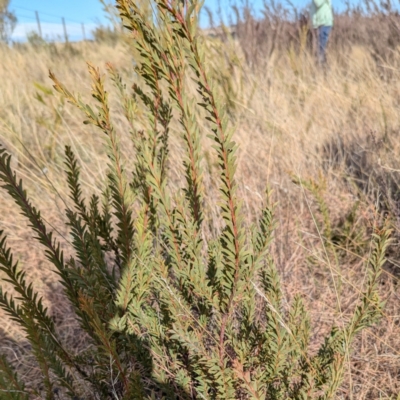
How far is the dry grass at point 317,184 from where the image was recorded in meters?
1.32

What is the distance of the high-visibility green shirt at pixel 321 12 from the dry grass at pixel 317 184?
1741 millimetres

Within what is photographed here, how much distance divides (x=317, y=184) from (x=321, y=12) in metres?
4.13

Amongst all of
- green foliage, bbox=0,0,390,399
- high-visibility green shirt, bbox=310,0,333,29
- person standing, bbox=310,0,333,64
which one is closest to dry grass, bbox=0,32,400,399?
green foliage, bbox=0,0,390,399

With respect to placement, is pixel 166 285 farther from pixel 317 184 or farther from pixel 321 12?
pixel 321 12

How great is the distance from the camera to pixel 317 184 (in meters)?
1.79

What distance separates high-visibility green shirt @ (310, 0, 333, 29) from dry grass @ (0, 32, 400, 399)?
1.74m

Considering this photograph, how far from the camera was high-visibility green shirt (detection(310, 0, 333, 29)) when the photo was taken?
5051 millimetres

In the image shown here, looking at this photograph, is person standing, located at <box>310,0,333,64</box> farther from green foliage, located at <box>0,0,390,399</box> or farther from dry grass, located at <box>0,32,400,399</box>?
green foliage, located at <box>0,0,390,399</box>

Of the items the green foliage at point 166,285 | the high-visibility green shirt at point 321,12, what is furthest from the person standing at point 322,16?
the green foliage at point 166,285

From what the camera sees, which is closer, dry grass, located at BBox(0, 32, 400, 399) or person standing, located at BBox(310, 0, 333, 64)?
dry grass, located at BBox(0, 32, 400, 399)

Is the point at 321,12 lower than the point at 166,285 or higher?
higher

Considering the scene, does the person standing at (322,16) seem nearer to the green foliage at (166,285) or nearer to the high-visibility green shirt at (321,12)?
the high-visibility green shirt at (321,12)

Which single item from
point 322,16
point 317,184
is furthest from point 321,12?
point 317,184

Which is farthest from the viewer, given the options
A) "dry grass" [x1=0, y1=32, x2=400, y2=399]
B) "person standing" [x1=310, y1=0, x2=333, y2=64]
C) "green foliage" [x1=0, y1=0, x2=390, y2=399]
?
"person standing" [x1=310, y1=0, x2=333, y2=64]
